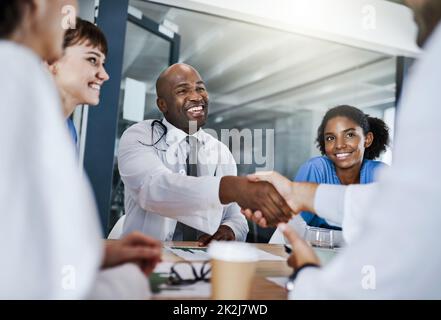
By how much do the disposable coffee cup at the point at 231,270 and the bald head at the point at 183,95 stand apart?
157 centimetres

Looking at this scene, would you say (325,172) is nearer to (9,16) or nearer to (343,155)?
(343,155)

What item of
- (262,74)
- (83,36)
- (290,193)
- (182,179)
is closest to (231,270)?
(290,193)

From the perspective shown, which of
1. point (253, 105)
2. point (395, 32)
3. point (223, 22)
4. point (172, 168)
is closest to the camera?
point (172, 168)

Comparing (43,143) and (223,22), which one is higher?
(223,22)

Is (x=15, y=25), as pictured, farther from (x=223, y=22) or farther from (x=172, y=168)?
(x=223, y=22)

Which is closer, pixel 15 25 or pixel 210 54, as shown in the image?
pixel 15 25

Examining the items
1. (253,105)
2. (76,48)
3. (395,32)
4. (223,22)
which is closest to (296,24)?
(395,32)

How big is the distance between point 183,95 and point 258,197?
1.00 meters

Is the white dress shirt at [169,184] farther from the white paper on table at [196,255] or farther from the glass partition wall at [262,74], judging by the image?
the glass partition wall at [262,74]

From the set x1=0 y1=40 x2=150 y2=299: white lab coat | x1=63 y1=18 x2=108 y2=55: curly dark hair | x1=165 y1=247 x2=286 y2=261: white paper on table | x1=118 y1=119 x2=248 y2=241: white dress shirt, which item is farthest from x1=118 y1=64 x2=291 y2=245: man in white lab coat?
x1=0 y1=40 x2=150 y2=299: white lab coat

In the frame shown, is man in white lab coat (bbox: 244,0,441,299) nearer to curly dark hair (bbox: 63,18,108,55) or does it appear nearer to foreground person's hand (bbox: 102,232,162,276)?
foreground person's hand (bbox: 102,232,162,276)

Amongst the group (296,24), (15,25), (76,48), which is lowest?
(15,25)

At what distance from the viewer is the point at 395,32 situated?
3.00m
